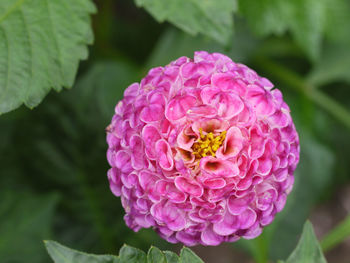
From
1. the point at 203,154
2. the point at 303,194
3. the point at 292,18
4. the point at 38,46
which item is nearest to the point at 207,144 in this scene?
the point at 203,154

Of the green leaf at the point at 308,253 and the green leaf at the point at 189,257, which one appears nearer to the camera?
the green leaf at the point at 189,257

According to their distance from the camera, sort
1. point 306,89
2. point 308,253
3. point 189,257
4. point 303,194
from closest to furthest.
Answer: point 189,257, point 308,253, point 303,194, point 306,89

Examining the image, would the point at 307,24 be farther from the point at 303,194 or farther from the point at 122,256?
the point at 122,256

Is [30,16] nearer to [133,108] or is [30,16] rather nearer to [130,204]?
[133,108]

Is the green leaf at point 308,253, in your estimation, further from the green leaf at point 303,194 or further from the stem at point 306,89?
the stem at point 306,89

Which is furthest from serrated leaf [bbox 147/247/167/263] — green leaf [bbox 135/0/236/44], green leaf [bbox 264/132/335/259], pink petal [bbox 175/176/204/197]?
green leaf [bbox 264/132/335/259]

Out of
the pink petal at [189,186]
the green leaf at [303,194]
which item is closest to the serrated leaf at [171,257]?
the pink petal at [189,186]

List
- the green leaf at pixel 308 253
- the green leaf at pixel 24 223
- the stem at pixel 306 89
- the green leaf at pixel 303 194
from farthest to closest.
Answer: the stem at pixel 306 89
the green leaf at pixel 303 194
the green leaf at pixel 24 223
the green leaf at pixel 308 253
